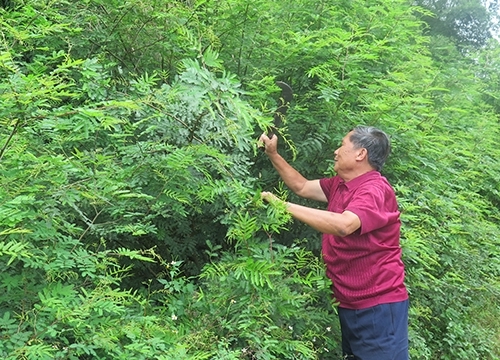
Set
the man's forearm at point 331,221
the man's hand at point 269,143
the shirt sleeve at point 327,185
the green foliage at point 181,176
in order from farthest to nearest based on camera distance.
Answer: the shirt sleeve at point 327,185
the man's hand at point 269,143
the man's forearm at point 331,221
the green foliage at point 181,176

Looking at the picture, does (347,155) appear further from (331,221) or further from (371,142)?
(331,221)

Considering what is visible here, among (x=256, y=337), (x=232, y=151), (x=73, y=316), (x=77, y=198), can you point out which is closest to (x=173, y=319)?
(x=256, y=337)

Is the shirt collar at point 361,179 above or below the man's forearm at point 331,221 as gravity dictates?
above

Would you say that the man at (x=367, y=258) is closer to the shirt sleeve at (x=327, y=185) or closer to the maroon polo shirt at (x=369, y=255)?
the maroon polo shirt at (x=369, y=255)

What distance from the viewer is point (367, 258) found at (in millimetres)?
2992

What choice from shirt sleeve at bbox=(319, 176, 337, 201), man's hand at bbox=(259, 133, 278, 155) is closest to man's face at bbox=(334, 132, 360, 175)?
shirt sleeve at bbox=(319, 176, 337, 201)

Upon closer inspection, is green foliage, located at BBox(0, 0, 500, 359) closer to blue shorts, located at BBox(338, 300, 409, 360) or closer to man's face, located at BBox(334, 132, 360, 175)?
blue shorts, located at BBox(338, 300, 409, 360)

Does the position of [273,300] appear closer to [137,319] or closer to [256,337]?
[256,337]

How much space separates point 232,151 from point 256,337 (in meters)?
1.30

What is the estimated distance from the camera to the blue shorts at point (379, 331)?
118 inches

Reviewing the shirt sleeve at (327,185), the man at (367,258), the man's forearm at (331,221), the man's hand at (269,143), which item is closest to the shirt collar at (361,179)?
the man at (367,258)

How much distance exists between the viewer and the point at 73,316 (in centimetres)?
200

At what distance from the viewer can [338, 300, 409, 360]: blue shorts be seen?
301 centimetres

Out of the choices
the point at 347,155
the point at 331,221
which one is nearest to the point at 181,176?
the point at 331,221
